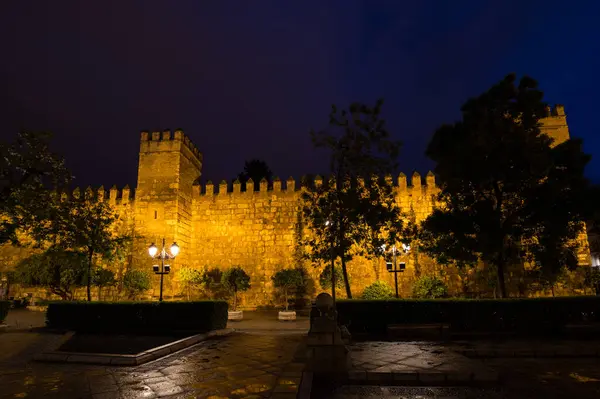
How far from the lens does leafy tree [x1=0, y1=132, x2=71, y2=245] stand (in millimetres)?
10242

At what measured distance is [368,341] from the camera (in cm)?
873

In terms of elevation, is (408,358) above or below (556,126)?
below

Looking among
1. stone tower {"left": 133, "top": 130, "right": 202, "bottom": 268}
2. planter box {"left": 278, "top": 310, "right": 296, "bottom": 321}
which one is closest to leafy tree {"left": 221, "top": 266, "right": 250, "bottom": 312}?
stone tower {"left": 133, "top": 130, "right": 202, "bottom": 268}

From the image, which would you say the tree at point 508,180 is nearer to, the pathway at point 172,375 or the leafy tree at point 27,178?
the pathway at point 172,375

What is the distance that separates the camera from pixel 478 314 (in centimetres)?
972

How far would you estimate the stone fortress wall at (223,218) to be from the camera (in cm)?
1830

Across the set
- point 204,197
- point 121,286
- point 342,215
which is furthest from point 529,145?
point 121,286

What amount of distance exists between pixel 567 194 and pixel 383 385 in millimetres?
9102

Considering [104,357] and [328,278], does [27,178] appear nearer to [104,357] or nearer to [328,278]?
[104,357]

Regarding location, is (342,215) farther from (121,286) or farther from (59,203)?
(121,286)

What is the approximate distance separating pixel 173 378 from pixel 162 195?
14.3m

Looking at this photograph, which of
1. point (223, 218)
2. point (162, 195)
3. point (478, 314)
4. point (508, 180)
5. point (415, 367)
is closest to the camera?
point (415, 367)

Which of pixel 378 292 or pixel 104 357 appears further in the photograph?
pixel 378 292

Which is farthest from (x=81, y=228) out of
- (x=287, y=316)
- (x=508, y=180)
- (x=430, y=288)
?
(x=508, y=180)
